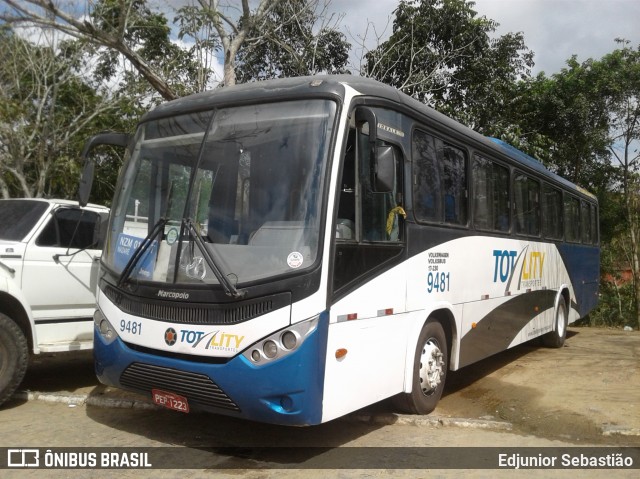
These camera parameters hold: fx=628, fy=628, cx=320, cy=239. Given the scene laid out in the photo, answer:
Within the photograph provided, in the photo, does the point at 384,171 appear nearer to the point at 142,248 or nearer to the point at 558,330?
the point at 142,248

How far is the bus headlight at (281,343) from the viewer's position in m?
4.41

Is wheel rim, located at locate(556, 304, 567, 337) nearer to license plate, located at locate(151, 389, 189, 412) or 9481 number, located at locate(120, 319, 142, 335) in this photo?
license plate, located at locate(151, 389, 189, 412)

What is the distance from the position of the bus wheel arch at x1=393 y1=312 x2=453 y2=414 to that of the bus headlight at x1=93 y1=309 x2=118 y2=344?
2631mm

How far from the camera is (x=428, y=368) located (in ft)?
20.3

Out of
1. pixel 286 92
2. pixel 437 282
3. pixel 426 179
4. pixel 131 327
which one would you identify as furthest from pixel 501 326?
pixel 131 327

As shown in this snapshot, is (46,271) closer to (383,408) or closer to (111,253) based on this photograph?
(111,253)

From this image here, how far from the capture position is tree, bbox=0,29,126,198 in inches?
578

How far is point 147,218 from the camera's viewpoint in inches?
210

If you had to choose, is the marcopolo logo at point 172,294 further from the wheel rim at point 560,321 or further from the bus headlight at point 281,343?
the wheel rim at point 560,321

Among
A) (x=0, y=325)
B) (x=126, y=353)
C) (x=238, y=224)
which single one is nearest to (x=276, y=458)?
(x=126, y=353)

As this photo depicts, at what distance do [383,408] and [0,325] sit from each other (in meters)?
3.83

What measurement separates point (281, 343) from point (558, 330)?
8382 millimetres

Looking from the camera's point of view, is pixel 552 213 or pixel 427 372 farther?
pixel 552 213

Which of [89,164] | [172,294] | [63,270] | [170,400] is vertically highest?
[89,164]
